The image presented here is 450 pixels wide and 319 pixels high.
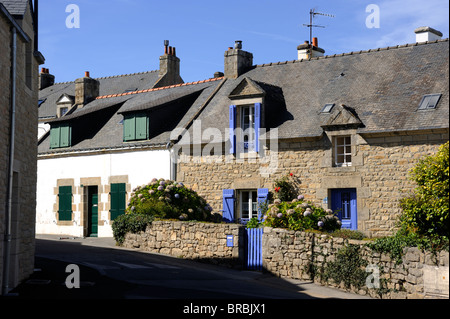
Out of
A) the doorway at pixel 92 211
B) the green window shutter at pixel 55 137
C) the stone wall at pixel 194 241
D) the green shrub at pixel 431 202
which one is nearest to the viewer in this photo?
the green shrub at pixel 431 202

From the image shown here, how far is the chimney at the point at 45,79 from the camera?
117 ft

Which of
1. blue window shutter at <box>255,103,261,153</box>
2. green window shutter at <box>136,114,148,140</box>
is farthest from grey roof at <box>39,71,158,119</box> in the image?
blue window shutter at <box>255,103,261,153</box>

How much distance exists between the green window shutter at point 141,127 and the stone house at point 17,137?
8751 mm

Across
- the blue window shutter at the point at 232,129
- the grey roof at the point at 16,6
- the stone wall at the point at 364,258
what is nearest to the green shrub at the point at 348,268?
the stone wall at the point at 364,258

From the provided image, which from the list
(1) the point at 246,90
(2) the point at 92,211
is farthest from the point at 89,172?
(1) the point at 246,90

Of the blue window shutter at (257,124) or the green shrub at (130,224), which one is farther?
the blue window shutter at (257,124)

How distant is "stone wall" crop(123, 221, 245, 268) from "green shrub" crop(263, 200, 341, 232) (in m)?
0.95

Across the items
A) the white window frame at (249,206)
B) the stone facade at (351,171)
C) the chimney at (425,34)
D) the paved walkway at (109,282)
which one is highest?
the chimney at (425,34)

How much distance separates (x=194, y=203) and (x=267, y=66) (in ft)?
21.4

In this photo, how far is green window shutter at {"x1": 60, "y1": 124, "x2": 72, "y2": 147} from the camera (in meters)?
25.4

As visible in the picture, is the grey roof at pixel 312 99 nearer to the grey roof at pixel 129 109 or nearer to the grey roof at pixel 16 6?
the grey roof at pixel 129 109

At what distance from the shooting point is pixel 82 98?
28375 mm

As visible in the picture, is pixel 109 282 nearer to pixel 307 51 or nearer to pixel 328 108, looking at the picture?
pixel 328 108

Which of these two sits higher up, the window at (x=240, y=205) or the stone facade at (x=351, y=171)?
the stone facade at (x=351, y=171)
